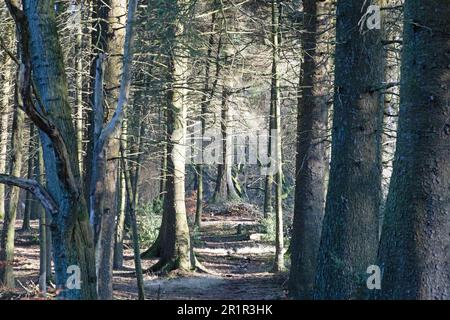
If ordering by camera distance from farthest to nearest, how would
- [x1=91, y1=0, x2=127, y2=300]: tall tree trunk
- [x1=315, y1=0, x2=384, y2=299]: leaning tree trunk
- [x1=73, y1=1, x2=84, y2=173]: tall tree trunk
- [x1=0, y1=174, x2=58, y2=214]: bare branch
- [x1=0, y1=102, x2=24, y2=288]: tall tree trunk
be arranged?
[x1=0, y1=102, x2=24, y2=288]: tall tree trunk
[x1=73, y1=1, x2=84, y2=173]: tall tree trunk
[x1=91, y1=0, x2=127, y2=300]: tall tree trunk
[x1=315, y1=0, x2=384, y2=299]: leaning tree trunk
[x1=0, y1=174, x2=58, y2=214]: bare branch

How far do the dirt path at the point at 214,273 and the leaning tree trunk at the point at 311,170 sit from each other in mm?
712

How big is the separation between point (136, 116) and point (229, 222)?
523 inches

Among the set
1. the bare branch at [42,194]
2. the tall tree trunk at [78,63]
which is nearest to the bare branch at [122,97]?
the bare branch at [42,194]

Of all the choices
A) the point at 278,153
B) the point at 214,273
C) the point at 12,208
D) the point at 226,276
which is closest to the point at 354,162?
the point at 278,153

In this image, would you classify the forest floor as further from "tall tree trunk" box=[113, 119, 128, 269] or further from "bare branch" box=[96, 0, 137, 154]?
"bare branch" box=[96, 0, 137, 154]

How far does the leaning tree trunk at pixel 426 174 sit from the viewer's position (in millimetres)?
5371

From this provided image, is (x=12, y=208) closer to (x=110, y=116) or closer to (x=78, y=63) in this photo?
(x=78, y=63)

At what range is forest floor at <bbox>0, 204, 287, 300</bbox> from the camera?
12.5 meters

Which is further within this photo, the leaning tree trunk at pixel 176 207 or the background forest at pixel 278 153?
the leaning tree trunk at pixel 176 207

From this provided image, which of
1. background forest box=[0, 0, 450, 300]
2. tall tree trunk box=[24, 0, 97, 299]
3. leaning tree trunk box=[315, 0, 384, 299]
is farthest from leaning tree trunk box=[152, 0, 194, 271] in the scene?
tall tree trunk box=[24, 0, 97, 299]

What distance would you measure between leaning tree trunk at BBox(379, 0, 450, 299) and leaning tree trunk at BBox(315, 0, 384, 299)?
7.22 ft

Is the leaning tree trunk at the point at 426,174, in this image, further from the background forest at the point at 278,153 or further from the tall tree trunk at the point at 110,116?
the tall tree trunk at the point at 110,116

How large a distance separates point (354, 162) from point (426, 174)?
7.81 ft

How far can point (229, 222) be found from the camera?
85.2 ft
